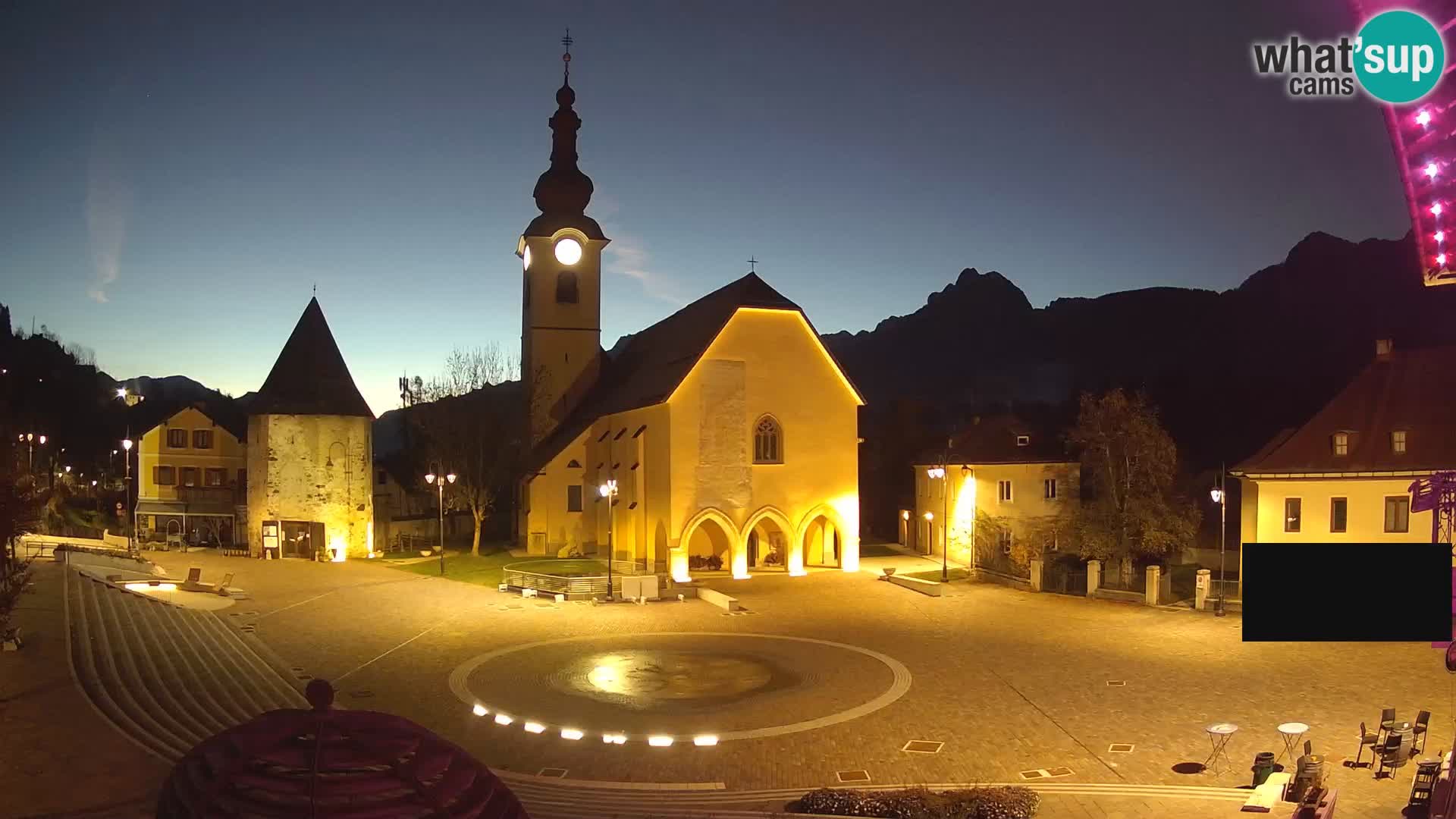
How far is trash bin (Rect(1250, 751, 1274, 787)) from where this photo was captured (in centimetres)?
1302

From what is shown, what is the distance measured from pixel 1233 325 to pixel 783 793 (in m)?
143

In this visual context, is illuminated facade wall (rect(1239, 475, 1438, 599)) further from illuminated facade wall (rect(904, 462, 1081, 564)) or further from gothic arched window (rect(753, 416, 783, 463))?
gothic arched window (rect(753, 416, 783, 463))

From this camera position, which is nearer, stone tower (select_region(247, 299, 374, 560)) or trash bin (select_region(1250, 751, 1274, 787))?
trash bin (select_region(1250, 751, 1274, 787))

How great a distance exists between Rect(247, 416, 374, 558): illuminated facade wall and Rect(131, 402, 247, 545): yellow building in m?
8.15

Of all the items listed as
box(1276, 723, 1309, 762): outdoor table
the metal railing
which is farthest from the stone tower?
box(1276, 723, 1309, 762): outdoor table

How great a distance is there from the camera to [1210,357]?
12838 centimetres

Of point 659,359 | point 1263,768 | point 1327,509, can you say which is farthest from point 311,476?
point 1327,509

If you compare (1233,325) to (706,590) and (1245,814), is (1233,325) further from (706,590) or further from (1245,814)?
(1245,814)

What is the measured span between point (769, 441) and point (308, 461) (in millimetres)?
21441

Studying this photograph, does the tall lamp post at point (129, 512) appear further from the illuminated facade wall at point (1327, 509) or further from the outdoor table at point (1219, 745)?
the illuminated facade wall at point (1327, 509)

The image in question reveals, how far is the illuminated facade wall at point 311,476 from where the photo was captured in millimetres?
43031

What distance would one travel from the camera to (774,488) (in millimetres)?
39031

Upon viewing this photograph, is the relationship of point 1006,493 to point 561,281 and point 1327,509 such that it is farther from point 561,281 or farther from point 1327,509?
point 561,281

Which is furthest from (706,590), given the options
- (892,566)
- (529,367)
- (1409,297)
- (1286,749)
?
(1409,297)
